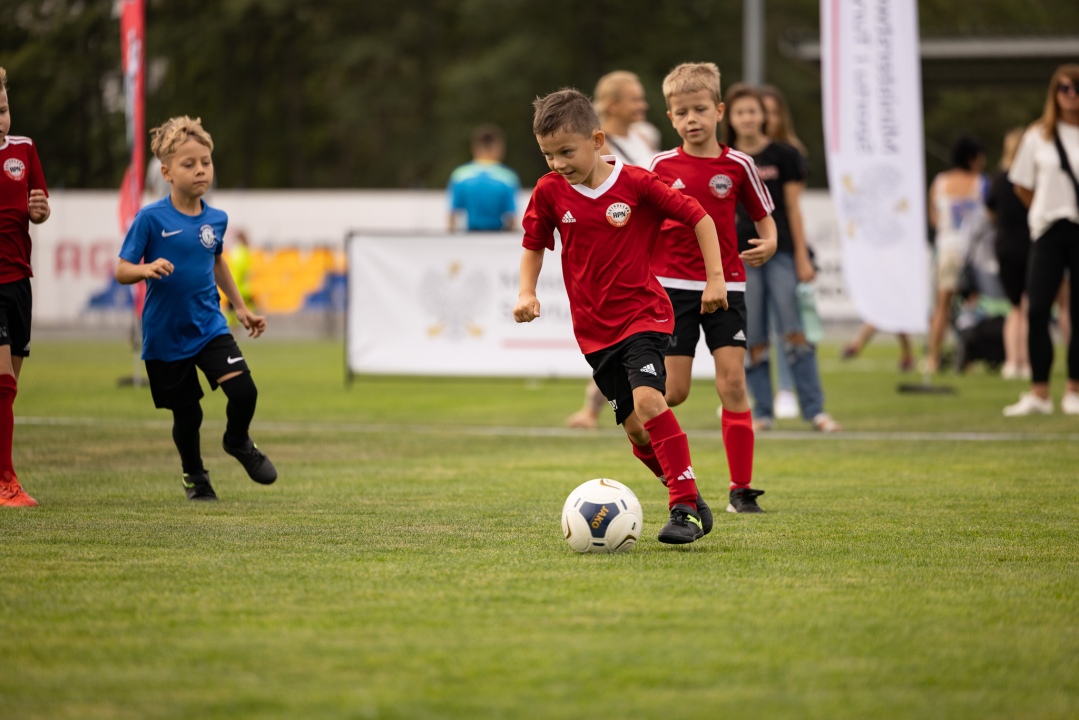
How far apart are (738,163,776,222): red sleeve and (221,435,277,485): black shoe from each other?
253 centimetres

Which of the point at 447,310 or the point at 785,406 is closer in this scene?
the point at 785,406

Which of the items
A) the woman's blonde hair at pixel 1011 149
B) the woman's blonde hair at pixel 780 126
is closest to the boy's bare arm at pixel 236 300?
the woman's blonde hair at pixel 780 126

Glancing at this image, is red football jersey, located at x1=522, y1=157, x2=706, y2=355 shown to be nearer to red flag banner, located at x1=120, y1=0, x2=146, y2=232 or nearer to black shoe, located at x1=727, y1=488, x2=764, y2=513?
black shoe, located at x1=727, y1=488, x2=764, y2=513

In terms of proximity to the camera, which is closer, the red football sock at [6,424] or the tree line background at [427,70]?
the red football sock at [6,424]

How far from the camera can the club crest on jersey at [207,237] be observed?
7020 mm

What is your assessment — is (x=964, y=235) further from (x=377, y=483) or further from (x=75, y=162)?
(x=75, y=162)

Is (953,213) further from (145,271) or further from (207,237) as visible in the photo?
(145,271)

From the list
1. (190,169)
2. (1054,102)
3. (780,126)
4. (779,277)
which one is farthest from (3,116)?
(1054,102)

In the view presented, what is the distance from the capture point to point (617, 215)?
222 inches

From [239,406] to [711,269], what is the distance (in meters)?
2.51

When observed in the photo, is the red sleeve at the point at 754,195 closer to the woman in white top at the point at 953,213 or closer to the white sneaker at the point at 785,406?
the white sneaker at the point at 785,406

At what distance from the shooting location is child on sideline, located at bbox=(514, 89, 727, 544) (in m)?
5.55

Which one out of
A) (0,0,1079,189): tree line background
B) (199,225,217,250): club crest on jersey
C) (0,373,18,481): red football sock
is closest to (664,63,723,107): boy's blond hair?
(199,225,217,250): club crest on jersey

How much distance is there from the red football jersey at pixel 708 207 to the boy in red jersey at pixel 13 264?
286 centimetres
